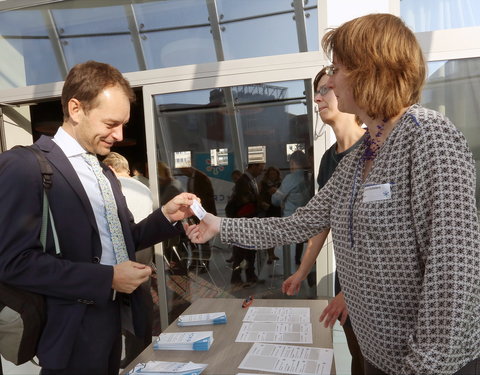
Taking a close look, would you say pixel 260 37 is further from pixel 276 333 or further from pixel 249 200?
pixel 276 333

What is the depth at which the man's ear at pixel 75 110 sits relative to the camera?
1447mm

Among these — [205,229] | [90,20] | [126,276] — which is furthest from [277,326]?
[90,20]

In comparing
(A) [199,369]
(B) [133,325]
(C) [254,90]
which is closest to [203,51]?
(C) [254,90]

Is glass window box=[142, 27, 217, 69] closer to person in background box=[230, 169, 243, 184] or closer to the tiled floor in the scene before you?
person in background box=[230, 169, 243, 184]

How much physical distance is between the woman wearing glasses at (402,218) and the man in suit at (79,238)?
0.83 metres

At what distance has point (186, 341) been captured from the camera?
1.40 m

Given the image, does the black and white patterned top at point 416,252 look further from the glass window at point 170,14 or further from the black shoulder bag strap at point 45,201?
the glass window at point 170,14

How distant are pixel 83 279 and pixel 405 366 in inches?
40.6

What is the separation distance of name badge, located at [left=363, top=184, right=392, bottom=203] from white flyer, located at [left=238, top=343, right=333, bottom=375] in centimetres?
62

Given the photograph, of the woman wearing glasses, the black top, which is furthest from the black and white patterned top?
the black top

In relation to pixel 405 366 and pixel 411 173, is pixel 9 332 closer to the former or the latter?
pixel 405 366

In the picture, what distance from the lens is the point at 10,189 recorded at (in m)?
1.19

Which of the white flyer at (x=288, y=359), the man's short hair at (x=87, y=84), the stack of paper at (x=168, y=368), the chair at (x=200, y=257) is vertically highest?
the man's short hair at (x=87, y=84)

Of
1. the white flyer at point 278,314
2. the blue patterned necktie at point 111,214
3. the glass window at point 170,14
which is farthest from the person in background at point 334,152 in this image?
the glass window at point 170,14
